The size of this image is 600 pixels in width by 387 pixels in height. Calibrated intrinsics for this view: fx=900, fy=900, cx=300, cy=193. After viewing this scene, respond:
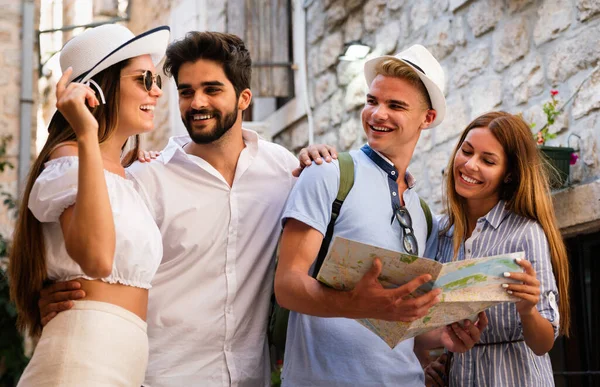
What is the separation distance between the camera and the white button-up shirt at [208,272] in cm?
322

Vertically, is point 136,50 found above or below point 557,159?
above

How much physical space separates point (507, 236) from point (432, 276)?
83cm

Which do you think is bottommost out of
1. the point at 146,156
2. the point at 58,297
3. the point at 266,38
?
the point at 58,297

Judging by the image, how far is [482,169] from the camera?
338 centimetres

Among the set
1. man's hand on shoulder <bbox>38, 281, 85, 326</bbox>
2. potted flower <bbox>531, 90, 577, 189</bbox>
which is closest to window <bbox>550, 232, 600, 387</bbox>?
potted flower <bbox>531, 90, 577, 189</bbox>

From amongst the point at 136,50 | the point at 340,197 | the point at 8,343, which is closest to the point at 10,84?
the point at 8,343

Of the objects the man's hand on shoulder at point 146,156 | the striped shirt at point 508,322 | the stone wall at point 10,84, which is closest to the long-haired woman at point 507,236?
the striped shirt at point 508,322

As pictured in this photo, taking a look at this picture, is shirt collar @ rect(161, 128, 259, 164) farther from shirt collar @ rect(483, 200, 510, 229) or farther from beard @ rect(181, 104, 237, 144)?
shirt collar @ rect(483, 200, 510, 229)

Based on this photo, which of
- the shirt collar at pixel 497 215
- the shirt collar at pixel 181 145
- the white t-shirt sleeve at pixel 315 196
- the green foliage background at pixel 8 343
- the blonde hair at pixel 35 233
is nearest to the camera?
the blonde hair at pixel 35 233

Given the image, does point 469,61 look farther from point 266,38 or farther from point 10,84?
point 10,84

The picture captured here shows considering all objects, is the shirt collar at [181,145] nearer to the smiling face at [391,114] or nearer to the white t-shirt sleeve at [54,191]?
the smiling face at [391,114]

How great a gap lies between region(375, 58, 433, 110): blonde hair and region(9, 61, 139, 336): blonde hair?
0.97m

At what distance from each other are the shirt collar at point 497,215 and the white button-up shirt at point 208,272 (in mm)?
793

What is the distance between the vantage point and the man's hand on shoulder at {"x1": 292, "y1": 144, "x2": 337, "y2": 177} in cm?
320
